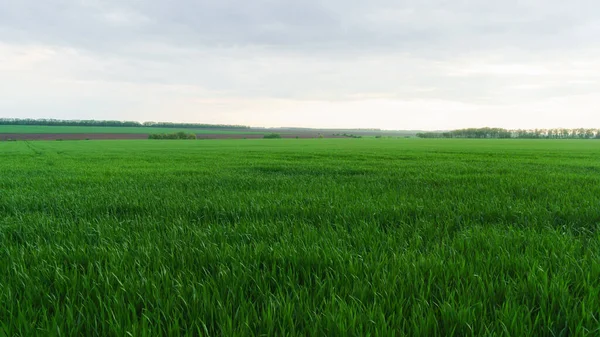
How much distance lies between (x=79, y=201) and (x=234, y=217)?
3.38 meters

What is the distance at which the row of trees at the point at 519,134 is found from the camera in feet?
493

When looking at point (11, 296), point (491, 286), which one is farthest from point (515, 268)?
point (11, 296)

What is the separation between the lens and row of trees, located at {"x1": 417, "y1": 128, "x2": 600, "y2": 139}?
493ft

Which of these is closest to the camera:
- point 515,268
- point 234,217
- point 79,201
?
point 515,268

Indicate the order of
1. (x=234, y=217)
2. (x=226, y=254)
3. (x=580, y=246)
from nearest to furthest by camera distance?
(x=226, y=254) → (x=580, y=246) → (x=234, y=217)

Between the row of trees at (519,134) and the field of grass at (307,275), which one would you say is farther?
the row of trees at (519,134)

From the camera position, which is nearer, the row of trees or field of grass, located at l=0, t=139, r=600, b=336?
field of grass, located at l=0, t=139, r=600, b=336

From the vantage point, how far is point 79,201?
19.2ft

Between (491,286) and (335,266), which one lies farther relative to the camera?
(335,266)

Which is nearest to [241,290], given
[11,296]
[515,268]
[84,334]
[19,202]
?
[84,334]

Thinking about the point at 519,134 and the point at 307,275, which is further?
the point at 519,134

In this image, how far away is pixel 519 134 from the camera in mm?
152875

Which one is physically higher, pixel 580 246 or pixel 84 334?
pixel 580 246

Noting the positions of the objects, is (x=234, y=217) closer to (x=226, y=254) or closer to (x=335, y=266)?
(x=226, y=254)
